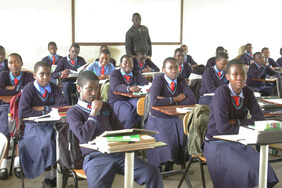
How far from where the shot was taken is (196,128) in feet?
9.66

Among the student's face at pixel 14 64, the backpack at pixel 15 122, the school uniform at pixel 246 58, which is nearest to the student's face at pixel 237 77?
the backpack at pixel 15 122

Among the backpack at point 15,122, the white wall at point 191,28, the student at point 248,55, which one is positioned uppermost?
the white wall at point 191,28

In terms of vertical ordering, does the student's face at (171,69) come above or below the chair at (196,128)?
above

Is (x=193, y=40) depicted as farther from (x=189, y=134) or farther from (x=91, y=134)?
(x=91, y=134)

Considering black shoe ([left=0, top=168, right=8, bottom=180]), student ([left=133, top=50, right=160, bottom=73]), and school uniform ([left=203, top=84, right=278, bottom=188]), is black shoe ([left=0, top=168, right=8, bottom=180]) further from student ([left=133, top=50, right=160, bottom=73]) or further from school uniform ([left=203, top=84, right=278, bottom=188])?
student ([left=133, top=50, right=160, bottom=73])

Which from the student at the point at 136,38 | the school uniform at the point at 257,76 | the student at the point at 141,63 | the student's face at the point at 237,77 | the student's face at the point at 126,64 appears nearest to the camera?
the student's face at the point at 237,77

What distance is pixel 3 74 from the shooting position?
4.31 metres

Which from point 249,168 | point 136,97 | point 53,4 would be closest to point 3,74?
point 136,97

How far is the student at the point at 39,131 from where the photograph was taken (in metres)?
3.11

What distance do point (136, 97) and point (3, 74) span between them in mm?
1676

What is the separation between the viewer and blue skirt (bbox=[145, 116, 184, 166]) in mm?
3432

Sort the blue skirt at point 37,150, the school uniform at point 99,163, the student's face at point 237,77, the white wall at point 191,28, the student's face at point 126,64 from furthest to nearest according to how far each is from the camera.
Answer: the white wall at point 191,28
the student's face at point 126,64
the blue skirt at point 37,150
the student's face at point 237,77
the school uniform at point 99,163

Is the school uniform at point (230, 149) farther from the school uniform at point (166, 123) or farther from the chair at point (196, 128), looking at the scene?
the school uniform at point (166, 123)

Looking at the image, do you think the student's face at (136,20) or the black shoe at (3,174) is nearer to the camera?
the black shoe at (3,174)
